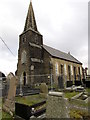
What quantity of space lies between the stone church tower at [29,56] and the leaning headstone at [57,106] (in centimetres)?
1753

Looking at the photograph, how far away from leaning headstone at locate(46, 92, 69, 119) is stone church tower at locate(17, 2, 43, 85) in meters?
17.5

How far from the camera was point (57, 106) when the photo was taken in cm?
349

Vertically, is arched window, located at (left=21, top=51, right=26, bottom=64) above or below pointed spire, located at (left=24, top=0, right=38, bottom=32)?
below

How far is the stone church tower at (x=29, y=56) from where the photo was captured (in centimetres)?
2204

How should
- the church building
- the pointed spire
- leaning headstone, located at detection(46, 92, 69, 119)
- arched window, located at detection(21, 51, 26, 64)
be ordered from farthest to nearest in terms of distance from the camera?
the pointed spire < arched window, located at detection(21, 51, 26, 64) < the church building < leaning headstone, located at detection(46, 92, 69, 119)

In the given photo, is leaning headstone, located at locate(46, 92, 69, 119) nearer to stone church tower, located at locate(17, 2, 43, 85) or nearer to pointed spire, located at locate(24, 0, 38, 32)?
stone church tower, located at locate(17, 2, 43, 85)

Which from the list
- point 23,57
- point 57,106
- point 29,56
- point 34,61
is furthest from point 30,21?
point 57,106

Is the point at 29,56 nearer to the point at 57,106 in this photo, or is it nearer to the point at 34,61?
the point at 34,61

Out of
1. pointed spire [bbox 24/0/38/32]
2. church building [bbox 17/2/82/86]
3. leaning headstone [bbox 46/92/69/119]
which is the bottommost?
leaning headstone [bbox 46/92/69/119]

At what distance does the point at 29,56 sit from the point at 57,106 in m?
19.7

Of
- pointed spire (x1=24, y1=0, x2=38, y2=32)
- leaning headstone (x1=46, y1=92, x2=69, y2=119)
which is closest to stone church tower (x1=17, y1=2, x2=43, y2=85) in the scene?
pointed spire (x1=24, y1=0, x2=38, y2=32)

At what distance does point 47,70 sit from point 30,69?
406cm

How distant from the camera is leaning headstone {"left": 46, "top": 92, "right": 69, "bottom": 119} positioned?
338cm

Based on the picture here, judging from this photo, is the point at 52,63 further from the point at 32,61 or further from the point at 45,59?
the point at 32,61
